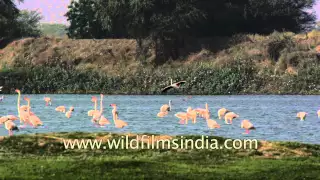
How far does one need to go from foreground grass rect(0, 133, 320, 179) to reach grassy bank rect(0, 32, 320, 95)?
47.3 metres

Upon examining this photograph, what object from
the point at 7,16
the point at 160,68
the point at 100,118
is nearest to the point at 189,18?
the point at 160,68

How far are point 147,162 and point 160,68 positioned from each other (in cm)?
5976

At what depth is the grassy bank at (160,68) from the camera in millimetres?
74312

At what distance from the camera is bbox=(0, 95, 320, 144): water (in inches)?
1507

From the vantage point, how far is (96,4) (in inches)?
3243

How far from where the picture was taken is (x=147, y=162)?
22.8 meters

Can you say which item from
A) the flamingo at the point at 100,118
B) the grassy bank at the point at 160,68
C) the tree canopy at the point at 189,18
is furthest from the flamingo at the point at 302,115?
the tree canopy at the point at 189,18

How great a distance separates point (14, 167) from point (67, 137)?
4975 millimetres

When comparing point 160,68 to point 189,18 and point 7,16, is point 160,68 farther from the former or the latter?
point 7,16

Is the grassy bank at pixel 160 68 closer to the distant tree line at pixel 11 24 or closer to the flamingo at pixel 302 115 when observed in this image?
the distant tree line at pixel 11 24

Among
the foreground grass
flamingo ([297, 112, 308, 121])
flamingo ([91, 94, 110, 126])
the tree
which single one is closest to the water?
flamingo ([297, 112, 308, 121])

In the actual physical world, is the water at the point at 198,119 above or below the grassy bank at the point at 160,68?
below

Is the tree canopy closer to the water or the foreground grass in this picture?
the water

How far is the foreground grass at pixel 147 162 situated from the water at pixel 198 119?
9.19m
